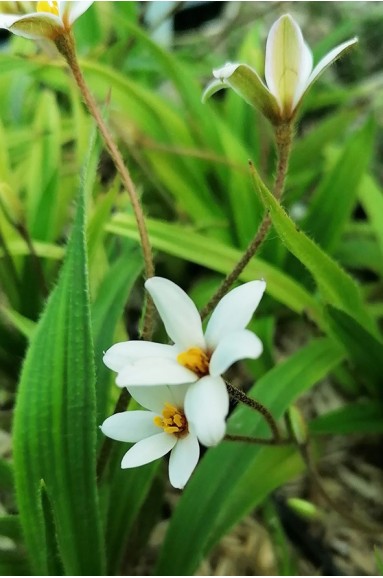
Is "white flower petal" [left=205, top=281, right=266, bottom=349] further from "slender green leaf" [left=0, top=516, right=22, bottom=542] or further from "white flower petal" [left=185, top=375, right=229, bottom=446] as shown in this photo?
"slender green leaf" [left=0, top=516, right=22, bottom=542]

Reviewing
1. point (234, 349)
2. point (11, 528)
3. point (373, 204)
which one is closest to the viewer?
point (234, 349)

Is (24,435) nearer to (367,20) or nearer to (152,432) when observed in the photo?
(152,432)

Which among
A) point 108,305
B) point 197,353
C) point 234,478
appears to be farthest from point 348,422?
point 197,353

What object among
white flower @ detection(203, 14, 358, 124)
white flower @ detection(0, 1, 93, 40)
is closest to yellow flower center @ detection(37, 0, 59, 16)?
white flower @ detection(0, 1, 93, 40)

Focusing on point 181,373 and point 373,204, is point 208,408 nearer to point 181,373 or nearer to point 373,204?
point 181,373

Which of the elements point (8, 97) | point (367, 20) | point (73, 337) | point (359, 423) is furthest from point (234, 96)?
point (73, 337)
